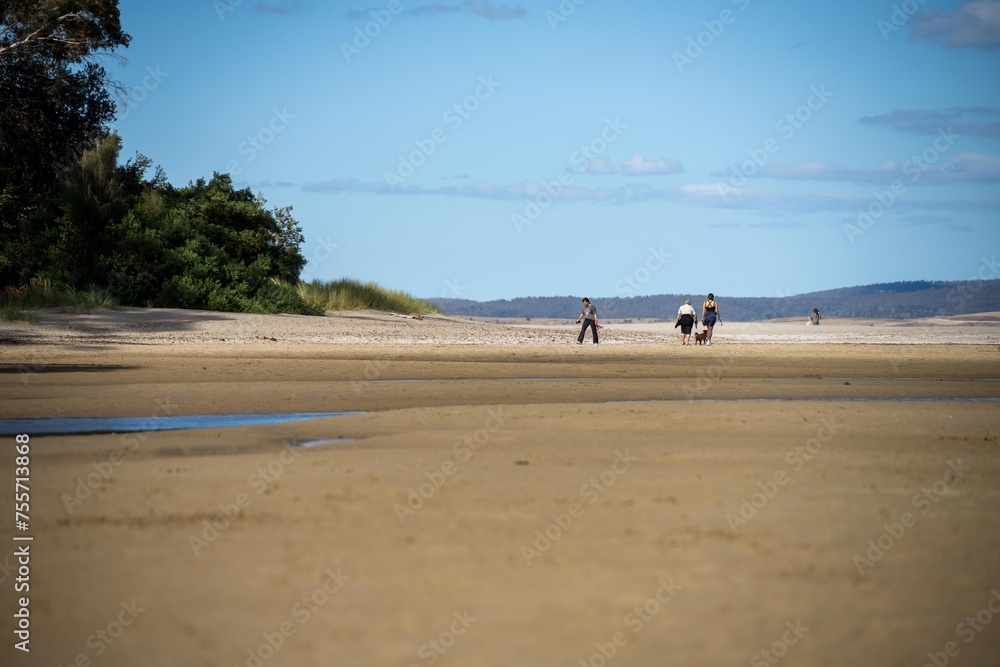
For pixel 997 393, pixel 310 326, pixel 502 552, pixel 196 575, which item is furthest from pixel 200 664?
pixel 310 326

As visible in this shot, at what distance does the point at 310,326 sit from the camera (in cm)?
3042

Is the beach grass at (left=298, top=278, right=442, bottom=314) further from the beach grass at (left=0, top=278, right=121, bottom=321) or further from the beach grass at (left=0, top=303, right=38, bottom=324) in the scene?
the beach grass at (left=0, top=303, right=38, bottom=324)

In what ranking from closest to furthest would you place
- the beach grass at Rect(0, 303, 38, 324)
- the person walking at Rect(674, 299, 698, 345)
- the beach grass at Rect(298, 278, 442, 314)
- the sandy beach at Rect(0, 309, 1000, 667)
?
1. the sandy beach at Rect(0, 309, 1000, 667)
2. the beach grass at Rect(0, 303, 38, 324)
3. the person walking at Rect(674, 299, 698, 345)
4. the beach grass at Rect(298, 278, 442, 314)

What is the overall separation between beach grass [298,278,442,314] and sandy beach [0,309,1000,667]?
2310 centimetres

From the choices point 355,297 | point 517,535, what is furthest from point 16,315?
point 517,535

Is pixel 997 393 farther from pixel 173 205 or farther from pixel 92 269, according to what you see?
pixel 173 205

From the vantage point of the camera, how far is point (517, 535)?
255 inches

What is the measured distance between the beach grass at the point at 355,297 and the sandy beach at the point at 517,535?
75.8 ft

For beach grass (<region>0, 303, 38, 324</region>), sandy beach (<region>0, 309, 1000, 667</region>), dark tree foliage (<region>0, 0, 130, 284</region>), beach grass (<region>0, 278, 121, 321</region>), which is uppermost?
dark tree foliage (<region>0, 0, 130, 284</region>)

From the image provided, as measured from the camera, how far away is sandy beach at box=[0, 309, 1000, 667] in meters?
4.80

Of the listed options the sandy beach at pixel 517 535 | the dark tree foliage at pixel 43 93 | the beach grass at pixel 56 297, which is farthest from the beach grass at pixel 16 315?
the sandy beach at pixel 517 535

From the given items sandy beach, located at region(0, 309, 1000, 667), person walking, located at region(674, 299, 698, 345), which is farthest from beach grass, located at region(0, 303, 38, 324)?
person walking, located at region(674, 299, 698, 345)

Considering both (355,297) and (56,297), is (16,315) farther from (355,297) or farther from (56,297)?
(355,297)

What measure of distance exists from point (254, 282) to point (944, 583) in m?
29.8
